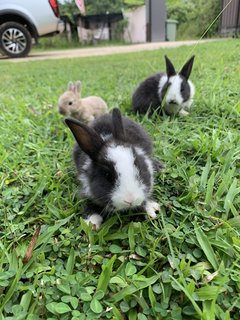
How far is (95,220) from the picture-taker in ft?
7.63

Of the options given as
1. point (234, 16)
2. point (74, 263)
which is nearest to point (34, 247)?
point (74, 263)

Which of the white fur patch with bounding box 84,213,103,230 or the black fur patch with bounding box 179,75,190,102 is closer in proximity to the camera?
the white fur patch with bounding box 84,213,103,230

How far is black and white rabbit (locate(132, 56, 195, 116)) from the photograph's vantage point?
420 centimetres

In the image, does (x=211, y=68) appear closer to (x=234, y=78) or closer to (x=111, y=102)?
(x=234, y=78)

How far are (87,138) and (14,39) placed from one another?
9.21 meters

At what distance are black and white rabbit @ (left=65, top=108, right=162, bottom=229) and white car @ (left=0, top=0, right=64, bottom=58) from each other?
7.92m

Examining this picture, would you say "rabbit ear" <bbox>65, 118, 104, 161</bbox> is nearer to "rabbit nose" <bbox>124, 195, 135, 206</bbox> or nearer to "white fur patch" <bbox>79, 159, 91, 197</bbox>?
"white fur patch" <bbox>79, 159, 91, 197</bbox>

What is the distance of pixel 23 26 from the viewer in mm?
10477

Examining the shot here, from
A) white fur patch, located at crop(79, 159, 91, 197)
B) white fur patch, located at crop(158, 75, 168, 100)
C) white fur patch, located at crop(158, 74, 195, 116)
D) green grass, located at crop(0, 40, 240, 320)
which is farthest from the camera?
white fur patch, located at crop(158, 75, 168, 100)

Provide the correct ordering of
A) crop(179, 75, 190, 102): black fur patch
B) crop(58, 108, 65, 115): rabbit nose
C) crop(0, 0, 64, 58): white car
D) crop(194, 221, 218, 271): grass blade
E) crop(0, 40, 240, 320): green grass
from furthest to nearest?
crop(0, 0, 64, 58): white car
crop(58, 108, 65, 115): rabbit nose
crop(179, 75, 190, 102): black fur patch
crop(194, 221, 218, 271): grass blade
crop(0, 40, 240, 320): green grass

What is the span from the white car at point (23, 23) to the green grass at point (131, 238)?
725cm

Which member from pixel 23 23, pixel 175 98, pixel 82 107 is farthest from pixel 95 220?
pixel 23 23

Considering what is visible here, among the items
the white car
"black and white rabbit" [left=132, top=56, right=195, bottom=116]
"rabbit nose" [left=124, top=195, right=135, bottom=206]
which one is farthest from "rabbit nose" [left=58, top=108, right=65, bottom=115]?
the white car

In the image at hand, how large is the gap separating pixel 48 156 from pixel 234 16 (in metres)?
6.68
